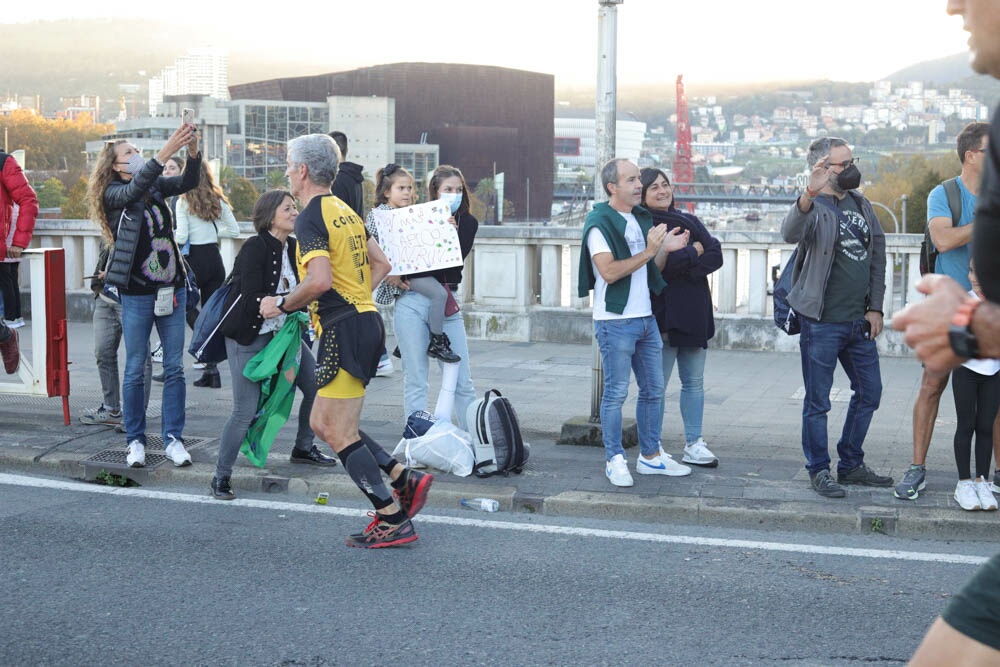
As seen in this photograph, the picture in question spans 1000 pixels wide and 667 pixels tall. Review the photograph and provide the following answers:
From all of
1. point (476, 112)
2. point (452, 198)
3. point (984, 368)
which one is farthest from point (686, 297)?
point (476, 112)

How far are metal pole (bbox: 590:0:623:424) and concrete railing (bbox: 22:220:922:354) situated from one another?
4550 millimetres

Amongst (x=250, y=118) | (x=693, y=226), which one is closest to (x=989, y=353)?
(x=693, y=226)

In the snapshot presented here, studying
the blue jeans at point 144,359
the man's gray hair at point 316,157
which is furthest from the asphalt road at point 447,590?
the man's gray hair at point 316,157

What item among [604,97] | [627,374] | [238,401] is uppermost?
[604,97]

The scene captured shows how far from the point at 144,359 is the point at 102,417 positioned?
1.32 metres

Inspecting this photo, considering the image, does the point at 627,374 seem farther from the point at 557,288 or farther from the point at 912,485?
the point at 557,288

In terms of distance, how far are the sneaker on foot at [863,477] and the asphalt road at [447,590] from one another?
85cm

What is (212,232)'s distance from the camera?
10.3 meters

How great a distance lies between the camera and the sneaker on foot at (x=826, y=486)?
21.1 ft

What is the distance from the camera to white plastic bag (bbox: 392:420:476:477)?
278 inches

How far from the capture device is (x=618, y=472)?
22.3 ft

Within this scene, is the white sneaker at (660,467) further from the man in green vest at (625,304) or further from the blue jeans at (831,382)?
the blue jeans at (831,382)

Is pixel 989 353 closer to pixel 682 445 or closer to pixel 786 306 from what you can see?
pixel 786 306

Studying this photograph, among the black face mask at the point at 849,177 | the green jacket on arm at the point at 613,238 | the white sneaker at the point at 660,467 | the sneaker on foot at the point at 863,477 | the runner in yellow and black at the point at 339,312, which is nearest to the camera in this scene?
the runner in yellow and black at the point at 339,312
